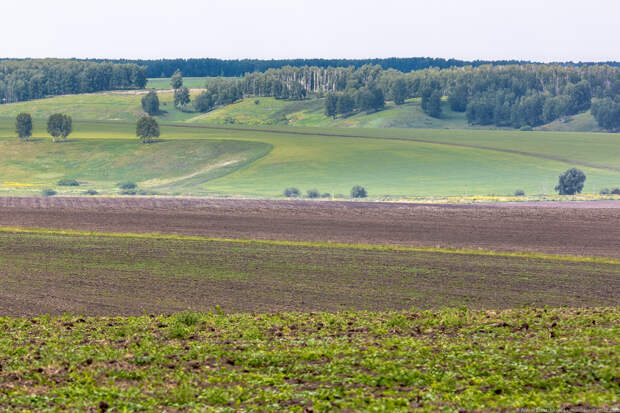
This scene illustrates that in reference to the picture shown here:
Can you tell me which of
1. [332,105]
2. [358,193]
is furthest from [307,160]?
[332,105]

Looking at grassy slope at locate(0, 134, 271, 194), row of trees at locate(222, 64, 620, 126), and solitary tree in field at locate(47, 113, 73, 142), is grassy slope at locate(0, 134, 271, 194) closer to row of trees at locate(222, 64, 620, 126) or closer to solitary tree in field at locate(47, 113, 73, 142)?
solitary tree in field at locate(47, 113, 73, 142)

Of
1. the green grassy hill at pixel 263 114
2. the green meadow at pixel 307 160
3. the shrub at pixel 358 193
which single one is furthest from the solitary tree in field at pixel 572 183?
the green grassy hill at pixel 263 114

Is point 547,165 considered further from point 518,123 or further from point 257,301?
point 257,301

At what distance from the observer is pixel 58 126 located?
372 ft

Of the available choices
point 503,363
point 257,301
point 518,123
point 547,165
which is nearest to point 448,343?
point 503,363

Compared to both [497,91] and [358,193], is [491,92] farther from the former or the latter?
[358,193]

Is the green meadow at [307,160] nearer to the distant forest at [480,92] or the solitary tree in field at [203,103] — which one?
the distant forest at [480,92]

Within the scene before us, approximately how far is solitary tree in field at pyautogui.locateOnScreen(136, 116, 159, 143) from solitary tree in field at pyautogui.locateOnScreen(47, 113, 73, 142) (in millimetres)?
11678

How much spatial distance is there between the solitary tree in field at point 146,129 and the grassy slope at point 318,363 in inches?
3676

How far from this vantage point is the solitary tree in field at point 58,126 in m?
113

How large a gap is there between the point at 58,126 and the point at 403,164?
2038 inches

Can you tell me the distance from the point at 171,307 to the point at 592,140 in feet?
362

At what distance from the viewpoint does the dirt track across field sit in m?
39.0

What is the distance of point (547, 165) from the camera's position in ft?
326
